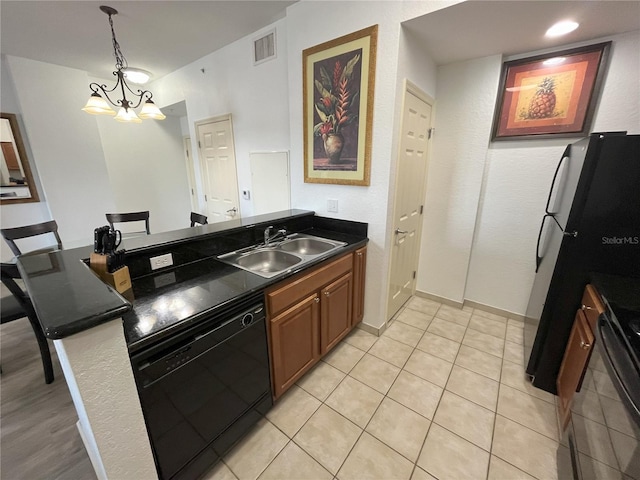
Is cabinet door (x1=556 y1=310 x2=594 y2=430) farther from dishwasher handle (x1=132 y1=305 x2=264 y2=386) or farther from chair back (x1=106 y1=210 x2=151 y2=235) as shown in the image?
chair back (x1=106 y1=210 x2=151 y2=235)

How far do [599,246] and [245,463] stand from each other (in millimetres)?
2212

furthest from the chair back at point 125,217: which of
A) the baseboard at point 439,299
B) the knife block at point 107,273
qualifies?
the baseboard at point 439,299

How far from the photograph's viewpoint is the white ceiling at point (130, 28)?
2.19 m

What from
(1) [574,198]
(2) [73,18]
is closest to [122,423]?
(1) [574,198]

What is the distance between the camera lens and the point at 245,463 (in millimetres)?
1318

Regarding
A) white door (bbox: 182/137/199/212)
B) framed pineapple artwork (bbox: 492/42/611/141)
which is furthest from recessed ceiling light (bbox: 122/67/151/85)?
framed pineapple artwork (bbox: 492/42/611/141)

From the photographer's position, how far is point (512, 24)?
1632mm

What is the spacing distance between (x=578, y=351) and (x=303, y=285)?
1.54m

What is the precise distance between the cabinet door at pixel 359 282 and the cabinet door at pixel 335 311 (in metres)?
0.07

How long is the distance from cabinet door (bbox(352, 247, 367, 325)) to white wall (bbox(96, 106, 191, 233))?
4.10 metres

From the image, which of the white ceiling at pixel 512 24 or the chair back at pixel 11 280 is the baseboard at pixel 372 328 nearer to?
the white ceiling at pixel 512 24

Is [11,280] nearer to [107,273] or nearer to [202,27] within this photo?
[107,273]

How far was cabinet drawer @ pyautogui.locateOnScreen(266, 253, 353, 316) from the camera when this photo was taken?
4.52ft

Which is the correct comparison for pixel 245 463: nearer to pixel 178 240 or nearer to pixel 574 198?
pixel 178 240
